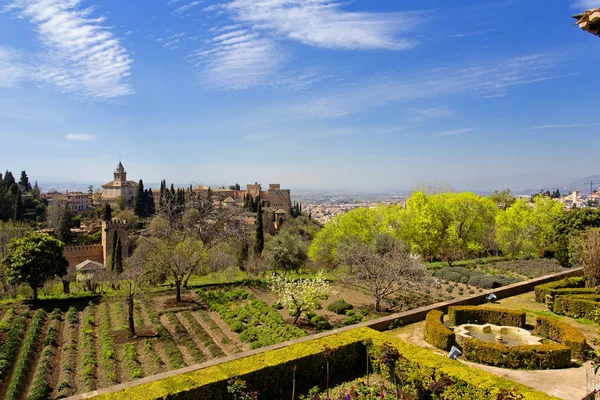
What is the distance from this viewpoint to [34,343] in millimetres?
14789

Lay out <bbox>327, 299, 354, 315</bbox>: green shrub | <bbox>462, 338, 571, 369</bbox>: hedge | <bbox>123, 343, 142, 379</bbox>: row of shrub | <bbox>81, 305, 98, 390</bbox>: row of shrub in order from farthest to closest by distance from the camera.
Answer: <bbox>327, 299, 354, 315</bbox>: green shrub < <bbox>123, 343, 142, 379</bbox>: row of shrub < <bbox>81, 305, 98, 390</bbox>: row of shrub < <bbox>462, 338, 571, 369</bbox>: hedge

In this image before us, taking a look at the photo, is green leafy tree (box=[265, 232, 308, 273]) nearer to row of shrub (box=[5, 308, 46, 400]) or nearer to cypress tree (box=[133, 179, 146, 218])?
row of shrub (box=[5, 308, 46, 400])

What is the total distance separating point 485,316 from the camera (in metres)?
13.8

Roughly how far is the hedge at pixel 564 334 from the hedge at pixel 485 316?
64 centimetres

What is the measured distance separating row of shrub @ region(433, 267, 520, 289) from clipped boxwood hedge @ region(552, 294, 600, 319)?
666 cm

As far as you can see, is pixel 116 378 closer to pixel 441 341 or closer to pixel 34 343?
pixel 34 343

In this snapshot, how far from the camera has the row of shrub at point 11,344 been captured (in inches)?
504

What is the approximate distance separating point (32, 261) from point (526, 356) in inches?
892

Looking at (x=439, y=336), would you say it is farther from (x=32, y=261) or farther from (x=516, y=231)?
(x=516, y=231)

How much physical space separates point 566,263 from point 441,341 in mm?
23945

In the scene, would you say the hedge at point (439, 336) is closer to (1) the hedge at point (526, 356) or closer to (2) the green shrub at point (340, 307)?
(1) the hedge at point (526, 356)

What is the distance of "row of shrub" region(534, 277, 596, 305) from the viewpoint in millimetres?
16062

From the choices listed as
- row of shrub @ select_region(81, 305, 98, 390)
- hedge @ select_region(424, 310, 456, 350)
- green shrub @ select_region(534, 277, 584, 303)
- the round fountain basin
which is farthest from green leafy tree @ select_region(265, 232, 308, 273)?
hedge @ select_region(424, 310, 456, 350)

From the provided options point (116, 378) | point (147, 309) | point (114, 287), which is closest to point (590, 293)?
point (116, 378)
